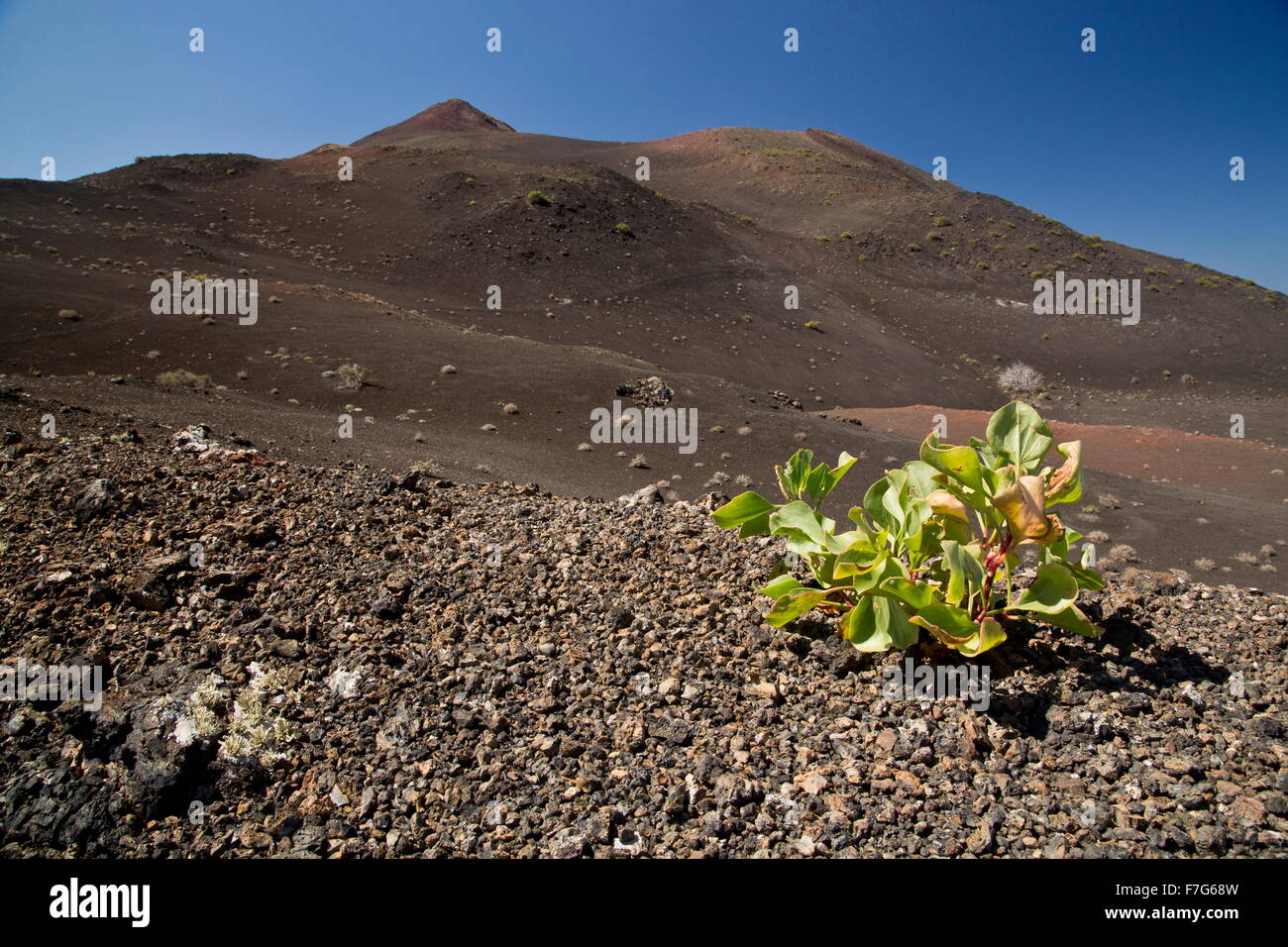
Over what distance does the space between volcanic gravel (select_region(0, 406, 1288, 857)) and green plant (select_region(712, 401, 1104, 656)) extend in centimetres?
24

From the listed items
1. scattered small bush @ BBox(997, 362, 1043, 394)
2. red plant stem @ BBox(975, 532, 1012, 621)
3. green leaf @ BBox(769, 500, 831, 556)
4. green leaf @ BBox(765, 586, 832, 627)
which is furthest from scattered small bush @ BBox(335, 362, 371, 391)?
scattered small bush @ BBox(997, 362, 1043, 394)

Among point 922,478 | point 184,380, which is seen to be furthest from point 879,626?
point 184,380

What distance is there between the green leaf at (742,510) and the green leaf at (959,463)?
0.71 m

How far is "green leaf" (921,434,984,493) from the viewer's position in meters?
2.43

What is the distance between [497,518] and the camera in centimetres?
432

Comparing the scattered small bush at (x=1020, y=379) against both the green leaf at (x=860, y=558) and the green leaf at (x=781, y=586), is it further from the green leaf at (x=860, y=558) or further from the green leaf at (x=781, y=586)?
the green leaf at (x=781, y=586)

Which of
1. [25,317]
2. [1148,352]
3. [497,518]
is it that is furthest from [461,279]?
[1148,352]

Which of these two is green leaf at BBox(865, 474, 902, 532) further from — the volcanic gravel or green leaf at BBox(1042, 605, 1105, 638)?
green leaf at BBox(1042, 605, 1105, 638)

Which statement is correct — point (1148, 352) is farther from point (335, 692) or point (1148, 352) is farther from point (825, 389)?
point (335, 692)

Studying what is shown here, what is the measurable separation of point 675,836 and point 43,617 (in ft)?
9.74

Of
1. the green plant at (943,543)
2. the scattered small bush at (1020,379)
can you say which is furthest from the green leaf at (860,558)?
the scattered small bush at (1020,379)

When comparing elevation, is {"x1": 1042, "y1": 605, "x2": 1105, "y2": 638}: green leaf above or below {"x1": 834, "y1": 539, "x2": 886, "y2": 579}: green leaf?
below

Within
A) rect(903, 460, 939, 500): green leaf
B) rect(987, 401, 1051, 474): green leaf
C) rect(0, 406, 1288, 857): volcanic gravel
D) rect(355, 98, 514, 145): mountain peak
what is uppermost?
rect(355, 98, 514, 145): mountain peak

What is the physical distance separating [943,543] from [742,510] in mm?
904
